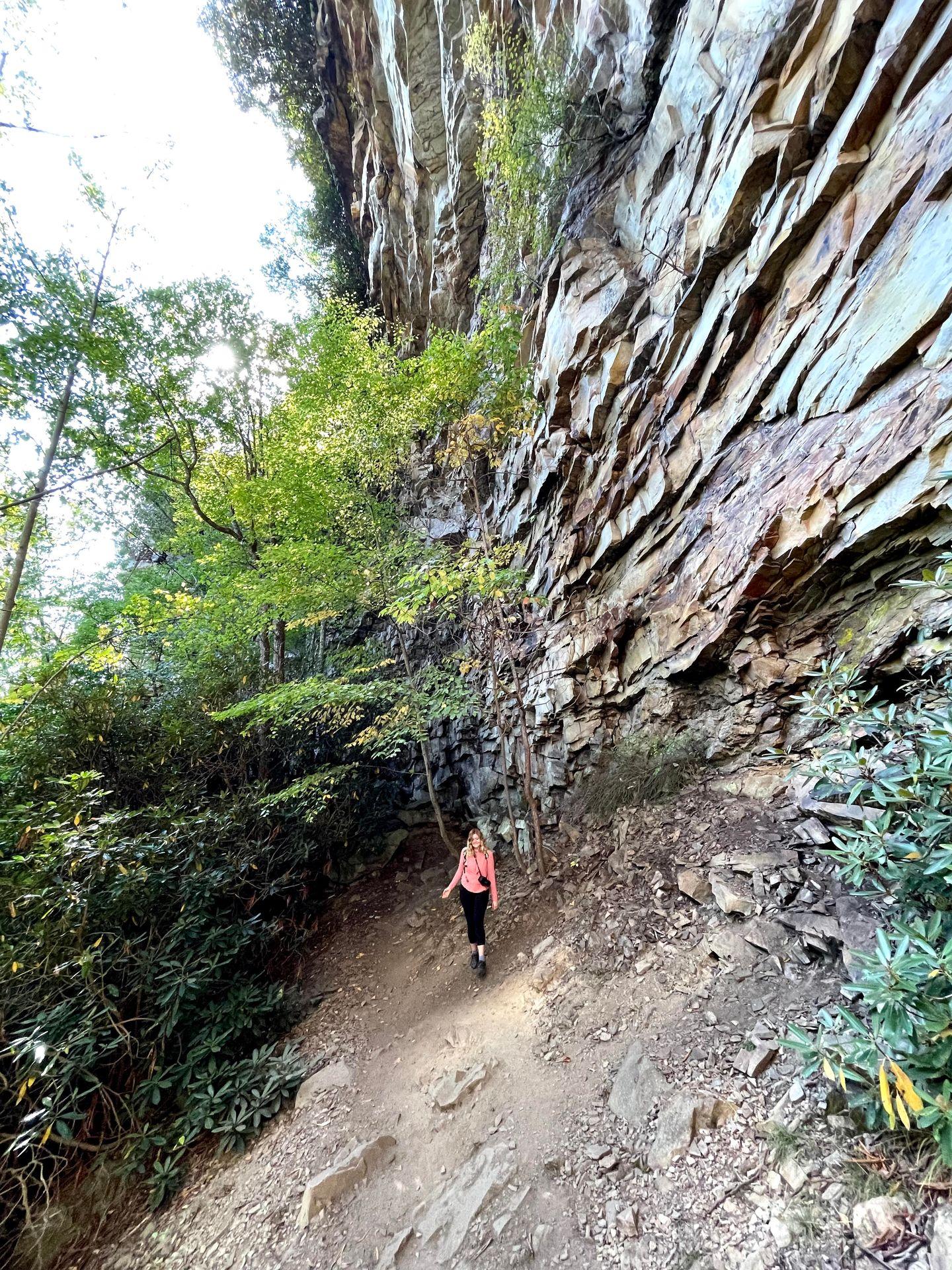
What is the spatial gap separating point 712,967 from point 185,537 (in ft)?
42.3

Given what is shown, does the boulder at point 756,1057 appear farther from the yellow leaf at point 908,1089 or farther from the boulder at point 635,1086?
the yellow leaf at point 908,1089

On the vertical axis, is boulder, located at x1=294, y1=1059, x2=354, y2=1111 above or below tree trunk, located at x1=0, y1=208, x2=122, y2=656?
below

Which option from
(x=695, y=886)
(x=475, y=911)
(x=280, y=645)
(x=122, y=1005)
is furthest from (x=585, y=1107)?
(x=280, y=645)

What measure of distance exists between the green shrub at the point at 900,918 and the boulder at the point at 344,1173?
11.6 feet

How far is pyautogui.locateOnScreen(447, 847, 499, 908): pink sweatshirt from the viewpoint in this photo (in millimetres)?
5375

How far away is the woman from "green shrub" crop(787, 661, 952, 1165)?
3.40 m

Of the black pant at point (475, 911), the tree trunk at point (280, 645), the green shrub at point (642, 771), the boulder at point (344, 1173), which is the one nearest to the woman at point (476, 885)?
the black pant at point (475, 911)

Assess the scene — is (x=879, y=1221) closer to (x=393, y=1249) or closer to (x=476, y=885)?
(x=393, y=1249)

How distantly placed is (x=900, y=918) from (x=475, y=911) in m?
4.22

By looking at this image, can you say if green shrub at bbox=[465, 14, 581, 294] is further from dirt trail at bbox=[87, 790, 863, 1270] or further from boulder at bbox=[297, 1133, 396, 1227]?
boulder at bbox=[297, 1133, 396, 1227]

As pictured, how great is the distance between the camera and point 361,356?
28.4 feet

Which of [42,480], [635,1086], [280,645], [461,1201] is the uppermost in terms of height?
[42,480]

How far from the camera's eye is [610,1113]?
3.24 metres

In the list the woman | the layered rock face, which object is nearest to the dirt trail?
the woman
